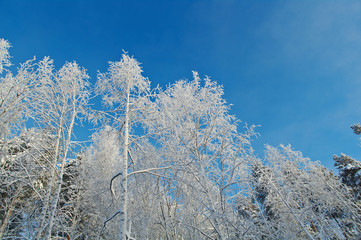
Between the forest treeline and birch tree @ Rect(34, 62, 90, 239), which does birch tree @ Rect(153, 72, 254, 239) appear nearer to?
the forest treeline

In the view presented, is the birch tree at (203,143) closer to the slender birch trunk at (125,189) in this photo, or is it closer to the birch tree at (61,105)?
the slender birch trunk at (125,189)

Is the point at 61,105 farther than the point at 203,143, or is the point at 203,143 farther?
the point at 61,105

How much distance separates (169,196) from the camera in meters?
8.88

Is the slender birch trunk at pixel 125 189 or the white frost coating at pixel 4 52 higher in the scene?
the white frost coating at pixel 4 52

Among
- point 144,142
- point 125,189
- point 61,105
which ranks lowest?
point 125,189

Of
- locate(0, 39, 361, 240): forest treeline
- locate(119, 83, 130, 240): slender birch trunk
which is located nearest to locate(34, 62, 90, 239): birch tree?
locate(0, 39, 361, 240): forest treeline

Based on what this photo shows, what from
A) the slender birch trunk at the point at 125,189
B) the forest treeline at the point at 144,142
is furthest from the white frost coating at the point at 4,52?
the slender birch trunk at the point at 125,189

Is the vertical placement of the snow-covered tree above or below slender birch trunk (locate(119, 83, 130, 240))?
above

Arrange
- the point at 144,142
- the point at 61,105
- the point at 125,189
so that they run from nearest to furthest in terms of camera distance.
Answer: the point at 125,189
the point at 144,142
the point at 61,105

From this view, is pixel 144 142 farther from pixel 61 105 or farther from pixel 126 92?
pixel 61 105

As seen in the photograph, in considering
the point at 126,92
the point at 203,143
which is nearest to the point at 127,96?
the point at 126,92

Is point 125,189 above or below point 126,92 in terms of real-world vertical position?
below

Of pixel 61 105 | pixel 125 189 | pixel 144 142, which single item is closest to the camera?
pixel 125 189

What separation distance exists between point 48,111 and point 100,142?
7.64m
